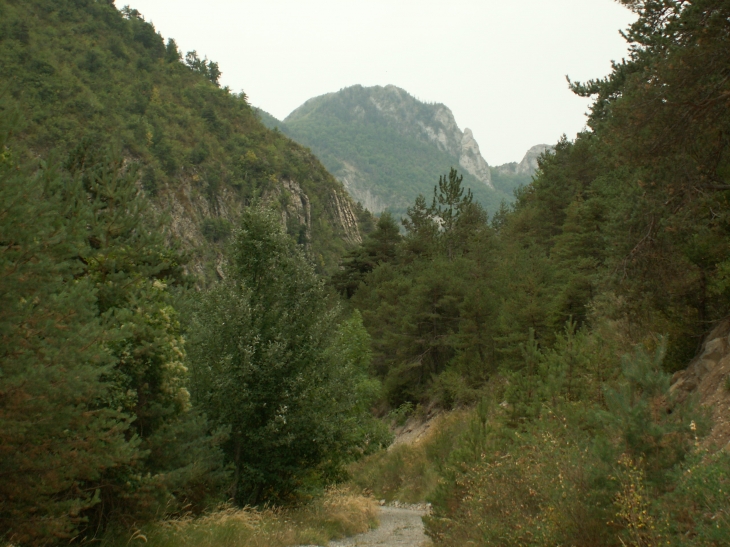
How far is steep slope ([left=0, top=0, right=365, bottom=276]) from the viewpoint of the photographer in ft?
195

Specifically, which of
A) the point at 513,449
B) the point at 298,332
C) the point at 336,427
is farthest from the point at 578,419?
the point at 298,332

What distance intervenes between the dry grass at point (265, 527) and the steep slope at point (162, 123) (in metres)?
42.2

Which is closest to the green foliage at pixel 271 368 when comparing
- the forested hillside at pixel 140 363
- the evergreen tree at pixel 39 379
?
the forested hillside at pixel 140 363

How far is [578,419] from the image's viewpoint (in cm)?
957

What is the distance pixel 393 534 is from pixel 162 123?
2646 inches

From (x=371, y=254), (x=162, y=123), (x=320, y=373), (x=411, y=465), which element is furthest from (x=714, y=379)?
(x=162, y=123)

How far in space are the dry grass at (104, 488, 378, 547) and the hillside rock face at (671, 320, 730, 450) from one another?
720 centimetres

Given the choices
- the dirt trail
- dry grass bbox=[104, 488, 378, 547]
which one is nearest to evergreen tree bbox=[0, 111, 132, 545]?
dry grass bbox=[104, 488, 378, 547]

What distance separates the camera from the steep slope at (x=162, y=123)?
59.5 meters

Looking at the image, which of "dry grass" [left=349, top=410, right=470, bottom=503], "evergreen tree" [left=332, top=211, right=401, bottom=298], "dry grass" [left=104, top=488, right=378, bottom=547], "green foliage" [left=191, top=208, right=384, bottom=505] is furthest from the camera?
"evergreen tree" [left=332, top=211, right=401, bottom=298]

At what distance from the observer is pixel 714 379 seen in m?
8.80

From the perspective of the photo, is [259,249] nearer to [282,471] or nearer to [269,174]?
[282,471]

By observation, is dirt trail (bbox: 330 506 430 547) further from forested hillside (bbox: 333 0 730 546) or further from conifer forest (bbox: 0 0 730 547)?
forested hillside (bbox: 333 0 730 546)

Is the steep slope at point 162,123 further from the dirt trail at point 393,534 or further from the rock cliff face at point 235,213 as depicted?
the dirt trail at point 393,534
